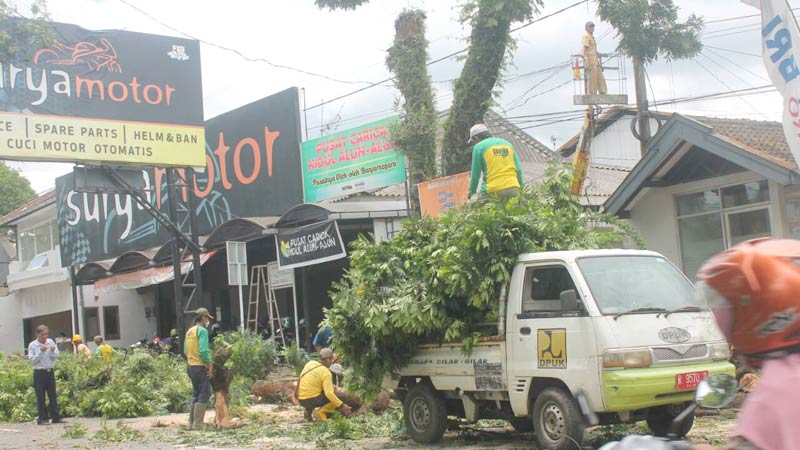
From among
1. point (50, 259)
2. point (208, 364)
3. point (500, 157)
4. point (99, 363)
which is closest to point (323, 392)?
point (208, 364)

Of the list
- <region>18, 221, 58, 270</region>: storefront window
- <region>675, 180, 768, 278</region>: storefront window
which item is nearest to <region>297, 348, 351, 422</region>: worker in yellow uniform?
<region>675, 180, 768, 278</region>: storefront window

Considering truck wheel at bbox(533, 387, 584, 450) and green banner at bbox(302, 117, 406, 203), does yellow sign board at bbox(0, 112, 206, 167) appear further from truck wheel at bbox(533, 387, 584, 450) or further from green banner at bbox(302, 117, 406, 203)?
truck wheel at bbox(533, 387, 584, 450)

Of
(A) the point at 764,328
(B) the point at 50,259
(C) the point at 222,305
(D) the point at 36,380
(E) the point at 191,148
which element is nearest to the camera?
(A) the point at 764,328

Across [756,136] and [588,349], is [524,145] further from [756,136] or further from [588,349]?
[588,349]

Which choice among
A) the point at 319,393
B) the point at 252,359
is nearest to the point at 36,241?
the point at 252,359

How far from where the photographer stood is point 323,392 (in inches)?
524

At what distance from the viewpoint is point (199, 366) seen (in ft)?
46.4

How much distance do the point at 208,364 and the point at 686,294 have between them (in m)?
7.65

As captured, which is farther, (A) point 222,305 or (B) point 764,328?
(A) point 222,305

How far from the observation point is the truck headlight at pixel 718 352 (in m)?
9.16

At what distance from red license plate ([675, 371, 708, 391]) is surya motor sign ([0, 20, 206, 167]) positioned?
14.9 m

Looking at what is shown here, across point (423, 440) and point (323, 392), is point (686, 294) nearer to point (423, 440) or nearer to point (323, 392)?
point (423, 440)

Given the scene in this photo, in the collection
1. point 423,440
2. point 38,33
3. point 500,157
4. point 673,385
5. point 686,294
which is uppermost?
point 38,33

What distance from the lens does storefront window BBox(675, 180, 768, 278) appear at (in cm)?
1492
